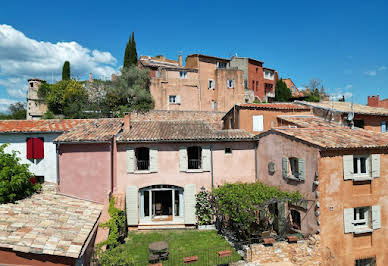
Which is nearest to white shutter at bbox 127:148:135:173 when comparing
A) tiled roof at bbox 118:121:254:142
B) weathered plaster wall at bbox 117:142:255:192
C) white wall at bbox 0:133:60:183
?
weathered plaster wall at bbox 117:142:255:192

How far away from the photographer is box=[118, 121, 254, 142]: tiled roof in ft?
51.0

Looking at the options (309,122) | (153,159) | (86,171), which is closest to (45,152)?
(86,171)

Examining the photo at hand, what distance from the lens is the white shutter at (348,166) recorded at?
12.0 metres

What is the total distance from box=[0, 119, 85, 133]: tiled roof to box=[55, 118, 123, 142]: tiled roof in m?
2.89

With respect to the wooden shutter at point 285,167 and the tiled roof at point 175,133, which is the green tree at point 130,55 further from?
the wooden shutter at point 285,167

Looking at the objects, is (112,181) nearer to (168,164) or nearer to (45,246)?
(168,164)

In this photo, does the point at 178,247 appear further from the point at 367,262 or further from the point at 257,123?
the point at 257,123

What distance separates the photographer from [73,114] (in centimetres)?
3353

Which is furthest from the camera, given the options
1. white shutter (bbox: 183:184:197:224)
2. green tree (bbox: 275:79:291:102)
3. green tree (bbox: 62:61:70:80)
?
green tree (bbox: 62:61:70:80)

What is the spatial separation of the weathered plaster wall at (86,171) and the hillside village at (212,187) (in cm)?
6

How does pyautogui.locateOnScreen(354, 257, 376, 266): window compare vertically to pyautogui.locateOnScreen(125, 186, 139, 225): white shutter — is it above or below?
below

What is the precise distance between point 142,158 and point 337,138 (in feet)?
38.0

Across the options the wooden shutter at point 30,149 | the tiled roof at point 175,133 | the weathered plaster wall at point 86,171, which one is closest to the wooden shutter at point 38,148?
the wooden shutter at point 30,149

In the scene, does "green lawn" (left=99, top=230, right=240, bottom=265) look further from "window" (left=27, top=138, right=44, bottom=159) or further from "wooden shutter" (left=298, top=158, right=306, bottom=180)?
"window" (left=27, top=138, right=44, bottom=159)
